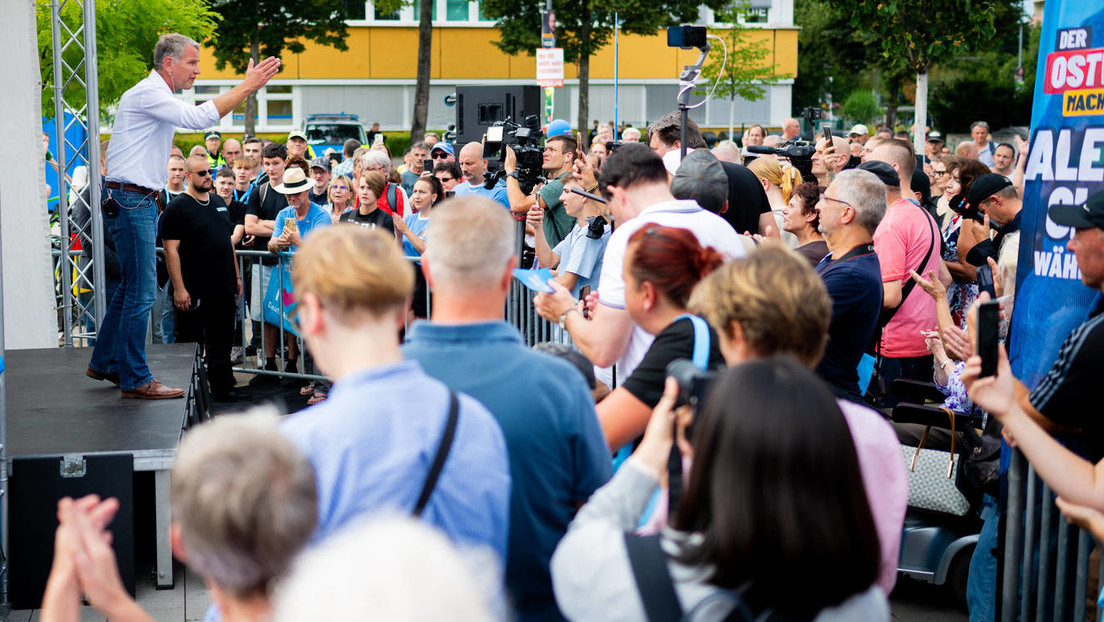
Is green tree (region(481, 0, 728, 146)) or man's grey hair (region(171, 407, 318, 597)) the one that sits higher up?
green tree (region(481, 0, 728, 146))

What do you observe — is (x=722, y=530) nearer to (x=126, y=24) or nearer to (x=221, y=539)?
(x=221, y=539)

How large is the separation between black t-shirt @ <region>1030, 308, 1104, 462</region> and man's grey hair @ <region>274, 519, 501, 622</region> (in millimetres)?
2365

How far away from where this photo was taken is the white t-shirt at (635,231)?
3730 mm

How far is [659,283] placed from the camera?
10.5 feet

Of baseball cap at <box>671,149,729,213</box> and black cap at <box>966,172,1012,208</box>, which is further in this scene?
black cap at <box>966,172,1012,208</box>

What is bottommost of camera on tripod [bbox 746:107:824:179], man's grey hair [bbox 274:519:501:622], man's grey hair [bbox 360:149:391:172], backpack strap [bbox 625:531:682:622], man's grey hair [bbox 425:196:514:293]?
backpack strap [bbox 625:531:682:622]

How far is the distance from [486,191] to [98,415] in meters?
4.13

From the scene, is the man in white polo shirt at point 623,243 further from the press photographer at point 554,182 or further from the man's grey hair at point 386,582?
the press photographer at point 554,182

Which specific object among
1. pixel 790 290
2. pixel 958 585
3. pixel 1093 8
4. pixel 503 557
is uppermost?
pixel 1093 8

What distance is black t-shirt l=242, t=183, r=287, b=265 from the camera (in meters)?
9.67

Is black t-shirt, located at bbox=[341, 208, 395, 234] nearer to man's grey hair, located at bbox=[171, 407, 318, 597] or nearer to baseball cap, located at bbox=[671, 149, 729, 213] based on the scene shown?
baseball cap, located at bbox=[671, 149, 729, 213]

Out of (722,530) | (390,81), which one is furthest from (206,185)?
(390,81)

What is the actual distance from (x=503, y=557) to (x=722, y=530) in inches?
24.2

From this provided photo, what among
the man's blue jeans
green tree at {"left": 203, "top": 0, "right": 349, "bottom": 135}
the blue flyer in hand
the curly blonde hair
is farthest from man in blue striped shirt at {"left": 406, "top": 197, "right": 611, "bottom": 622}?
green tree at {"left": 203, "top": 0, "right": 349, "bottom": 135}
